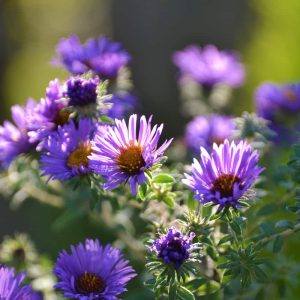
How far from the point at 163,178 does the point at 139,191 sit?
0.06m

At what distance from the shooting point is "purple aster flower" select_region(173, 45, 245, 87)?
74.8 inches

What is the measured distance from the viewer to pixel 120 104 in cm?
148

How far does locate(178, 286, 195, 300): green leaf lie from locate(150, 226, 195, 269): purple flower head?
70 mm

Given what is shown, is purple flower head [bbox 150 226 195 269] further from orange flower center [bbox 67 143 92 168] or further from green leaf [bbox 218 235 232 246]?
orange flower center [bbox 67 143 92 168]

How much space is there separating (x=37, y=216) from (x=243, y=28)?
1.89 m

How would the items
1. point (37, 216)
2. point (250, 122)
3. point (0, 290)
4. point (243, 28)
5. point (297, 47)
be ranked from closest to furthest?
1. point (0, 290)
2. point (250, 122)
3. point (37, 216)
4. point (297, 47)
5. point (243, 28)

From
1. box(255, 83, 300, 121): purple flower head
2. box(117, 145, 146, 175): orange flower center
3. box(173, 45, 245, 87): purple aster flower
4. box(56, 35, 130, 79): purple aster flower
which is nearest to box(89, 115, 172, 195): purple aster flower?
box(117, 145, 146, 175): orange flower center

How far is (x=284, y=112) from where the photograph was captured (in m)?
1.71

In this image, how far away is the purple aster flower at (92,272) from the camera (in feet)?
3.39

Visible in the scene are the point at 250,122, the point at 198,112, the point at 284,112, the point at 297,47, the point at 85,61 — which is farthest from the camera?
the point at 297,47

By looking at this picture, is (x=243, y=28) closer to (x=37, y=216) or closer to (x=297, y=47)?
(x=297, y=47)

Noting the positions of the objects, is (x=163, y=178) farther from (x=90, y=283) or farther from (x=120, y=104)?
(x=120, y=104)

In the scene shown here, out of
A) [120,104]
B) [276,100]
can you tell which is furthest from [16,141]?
[276,100]

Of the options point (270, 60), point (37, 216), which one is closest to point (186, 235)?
point (37, 216)
